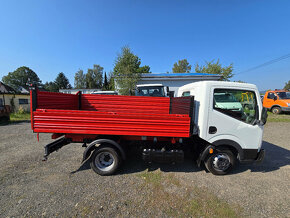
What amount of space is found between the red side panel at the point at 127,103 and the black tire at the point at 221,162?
1.76m

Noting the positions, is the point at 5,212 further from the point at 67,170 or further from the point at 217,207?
the point at 217,207

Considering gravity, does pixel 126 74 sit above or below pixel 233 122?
above

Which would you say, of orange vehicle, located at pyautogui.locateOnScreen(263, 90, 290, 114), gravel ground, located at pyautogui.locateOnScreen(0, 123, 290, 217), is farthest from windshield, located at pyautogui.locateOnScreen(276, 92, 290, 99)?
gravel ground, located at pyautogui.locateOnScreen(0, 123, 290, 217)

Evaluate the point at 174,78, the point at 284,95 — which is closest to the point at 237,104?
the point at 174,78

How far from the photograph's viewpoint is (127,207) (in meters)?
2.05

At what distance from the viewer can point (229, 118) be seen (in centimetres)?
264

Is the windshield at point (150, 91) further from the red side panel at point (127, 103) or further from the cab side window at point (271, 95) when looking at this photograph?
the cab side window at point (271, 95)

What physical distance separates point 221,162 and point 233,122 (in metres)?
1.02

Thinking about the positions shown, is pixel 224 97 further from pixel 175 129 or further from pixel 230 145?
pixel 175 129

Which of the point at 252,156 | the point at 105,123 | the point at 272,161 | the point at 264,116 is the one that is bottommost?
the point at 272,161

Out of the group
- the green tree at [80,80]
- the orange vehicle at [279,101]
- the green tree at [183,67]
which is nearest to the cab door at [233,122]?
the orange vehicle at [279,101]

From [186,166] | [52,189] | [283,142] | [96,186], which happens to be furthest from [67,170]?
[283,142]

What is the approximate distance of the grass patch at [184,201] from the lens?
1.97 meters

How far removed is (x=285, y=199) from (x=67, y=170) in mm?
4768
